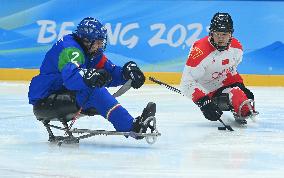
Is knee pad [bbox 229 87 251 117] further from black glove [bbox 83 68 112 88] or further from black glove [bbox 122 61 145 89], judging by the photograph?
black glove [bbox 83 68 112 88]

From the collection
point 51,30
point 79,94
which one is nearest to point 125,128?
point 79,94

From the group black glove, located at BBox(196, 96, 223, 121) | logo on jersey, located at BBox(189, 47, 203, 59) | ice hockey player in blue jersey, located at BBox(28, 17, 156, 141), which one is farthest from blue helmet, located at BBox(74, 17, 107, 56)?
logo on jersey, located at BBox(189, 47, 203, 59)

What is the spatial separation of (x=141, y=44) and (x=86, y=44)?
21.2 ft

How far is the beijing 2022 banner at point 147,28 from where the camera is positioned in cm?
1048

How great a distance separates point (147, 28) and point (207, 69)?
16.8 ft

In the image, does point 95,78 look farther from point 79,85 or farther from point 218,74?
point 218,74

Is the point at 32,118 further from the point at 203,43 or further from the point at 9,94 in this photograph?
the point at 9,94

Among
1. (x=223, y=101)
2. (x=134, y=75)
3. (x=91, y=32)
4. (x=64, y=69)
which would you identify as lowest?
(x=223, y=101)

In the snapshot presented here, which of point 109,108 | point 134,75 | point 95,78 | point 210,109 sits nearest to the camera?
point 95,78

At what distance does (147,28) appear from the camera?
34.8 feet

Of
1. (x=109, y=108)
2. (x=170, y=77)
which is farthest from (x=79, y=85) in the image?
(x=170, y=77)

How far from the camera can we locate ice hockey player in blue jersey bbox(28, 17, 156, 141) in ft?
13.1

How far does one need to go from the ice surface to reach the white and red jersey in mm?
277

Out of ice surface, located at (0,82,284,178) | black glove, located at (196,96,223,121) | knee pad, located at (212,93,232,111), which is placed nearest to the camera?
ice surface, located at (0,82,284,178)
